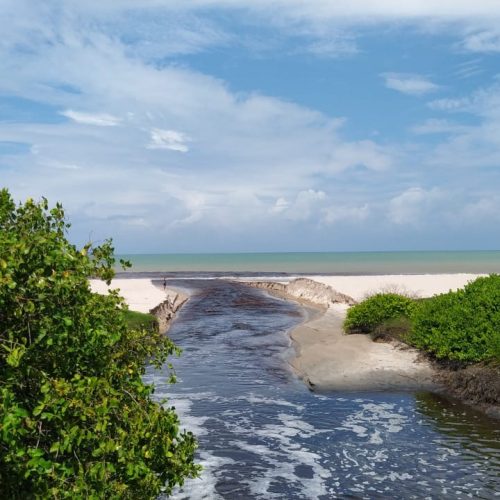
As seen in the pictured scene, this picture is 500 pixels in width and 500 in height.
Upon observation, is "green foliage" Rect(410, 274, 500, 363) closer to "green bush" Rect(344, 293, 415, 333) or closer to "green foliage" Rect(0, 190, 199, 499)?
"green bush" Rect(344, 293, 415, 333)

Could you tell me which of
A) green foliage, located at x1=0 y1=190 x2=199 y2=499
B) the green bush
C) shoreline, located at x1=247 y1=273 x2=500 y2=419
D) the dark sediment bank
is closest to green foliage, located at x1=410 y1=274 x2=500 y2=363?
shoreline, located at x1=247 y1=273 x2=500 y2=419

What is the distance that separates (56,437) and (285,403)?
17.7 m

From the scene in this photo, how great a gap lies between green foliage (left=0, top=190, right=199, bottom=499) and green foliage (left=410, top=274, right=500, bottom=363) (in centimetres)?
2010

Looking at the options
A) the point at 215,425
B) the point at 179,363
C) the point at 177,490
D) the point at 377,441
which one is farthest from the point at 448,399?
the point at 179,363

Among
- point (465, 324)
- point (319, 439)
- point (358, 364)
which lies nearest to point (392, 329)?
point (358, 364)

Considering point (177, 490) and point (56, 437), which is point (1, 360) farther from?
point (177, 490)

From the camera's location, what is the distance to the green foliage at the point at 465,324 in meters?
24.3

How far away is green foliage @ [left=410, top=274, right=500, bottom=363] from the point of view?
24281 millimetres

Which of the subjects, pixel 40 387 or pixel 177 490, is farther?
pixel 177 490

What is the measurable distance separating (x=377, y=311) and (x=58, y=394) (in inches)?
1183

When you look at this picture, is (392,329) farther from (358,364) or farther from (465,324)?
(465,324)

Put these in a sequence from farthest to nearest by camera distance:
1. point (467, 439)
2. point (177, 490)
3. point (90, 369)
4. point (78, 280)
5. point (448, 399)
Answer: point (448, 399) < point (467, 439) < point (177, 490) < point (90, 369) < point (78, 280)

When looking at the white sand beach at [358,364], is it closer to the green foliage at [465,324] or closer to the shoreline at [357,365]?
the shoreline at [357,365]

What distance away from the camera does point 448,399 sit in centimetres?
2372
